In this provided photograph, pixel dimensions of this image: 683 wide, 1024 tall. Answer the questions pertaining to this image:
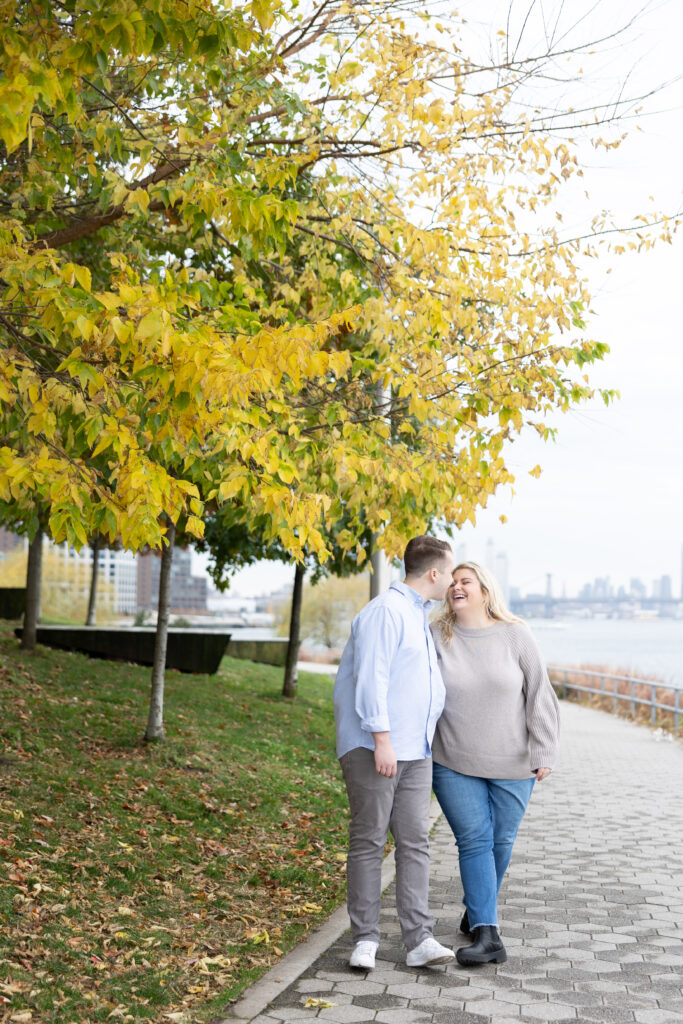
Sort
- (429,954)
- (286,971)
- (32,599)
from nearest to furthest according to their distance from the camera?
(429,954) < (286,971) < (32,599)

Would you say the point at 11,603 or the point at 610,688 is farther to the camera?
the point at 610,688

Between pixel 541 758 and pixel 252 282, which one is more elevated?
pixel 252 282

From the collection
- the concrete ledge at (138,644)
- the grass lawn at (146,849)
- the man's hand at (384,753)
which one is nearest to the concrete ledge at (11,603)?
the concrete ledge at (138,644)

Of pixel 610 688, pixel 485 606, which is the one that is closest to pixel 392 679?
pixel 485 606

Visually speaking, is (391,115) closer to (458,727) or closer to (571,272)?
(571,272)

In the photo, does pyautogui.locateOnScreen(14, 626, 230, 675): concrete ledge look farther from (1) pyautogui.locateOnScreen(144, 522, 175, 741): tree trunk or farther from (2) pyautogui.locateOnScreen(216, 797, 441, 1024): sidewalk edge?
(2) pyautogui.locateOnScreen(216, 797, 441, 1024): sidewalk edge

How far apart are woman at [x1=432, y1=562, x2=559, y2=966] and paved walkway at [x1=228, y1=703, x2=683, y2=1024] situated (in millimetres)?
363

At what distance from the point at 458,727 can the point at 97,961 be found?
2.09 metres

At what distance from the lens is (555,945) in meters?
5.31

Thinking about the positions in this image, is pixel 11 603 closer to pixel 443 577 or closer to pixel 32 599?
pixel 32 599

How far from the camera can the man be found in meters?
4.74

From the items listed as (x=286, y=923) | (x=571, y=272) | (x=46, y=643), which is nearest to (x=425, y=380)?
(x=571, y=272)

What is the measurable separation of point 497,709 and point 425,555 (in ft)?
2.75

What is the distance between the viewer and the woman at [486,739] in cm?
498
